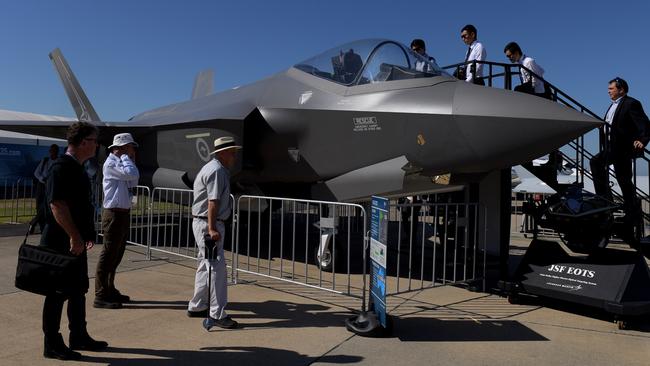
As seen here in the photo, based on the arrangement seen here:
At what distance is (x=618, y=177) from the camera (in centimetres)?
552

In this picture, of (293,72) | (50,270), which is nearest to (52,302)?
(50,270)

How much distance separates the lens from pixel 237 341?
375 centimetres

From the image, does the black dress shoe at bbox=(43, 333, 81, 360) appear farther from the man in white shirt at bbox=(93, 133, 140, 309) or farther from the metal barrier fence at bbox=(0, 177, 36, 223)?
the metal barrier fence at bbox=(0, 177, 36, 223)

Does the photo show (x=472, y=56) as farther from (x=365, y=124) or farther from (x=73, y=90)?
(x=73, y=90)

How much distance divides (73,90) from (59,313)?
490 inches

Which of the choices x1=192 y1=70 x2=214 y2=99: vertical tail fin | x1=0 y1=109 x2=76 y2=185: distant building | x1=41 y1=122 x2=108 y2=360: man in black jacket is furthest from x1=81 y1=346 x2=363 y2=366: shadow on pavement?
x1=0 y1=109 x2=76 y2=185: distant building

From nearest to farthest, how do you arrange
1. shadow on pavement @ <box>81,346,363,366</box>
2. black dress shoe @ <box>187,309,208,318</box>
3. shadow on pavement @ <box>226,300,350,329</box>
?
shadow on pavement @ <box>81,346,363,366</box>
shadow on pavement @ <box>226,300,350,329</box>
black dress shoe @ <box>187,309,208,318</box>

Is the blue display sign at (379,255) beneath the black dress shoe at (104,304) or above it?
above

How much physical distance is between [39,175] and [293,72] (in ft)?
17.6

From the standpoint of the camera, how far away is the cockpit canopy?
18.9 feet

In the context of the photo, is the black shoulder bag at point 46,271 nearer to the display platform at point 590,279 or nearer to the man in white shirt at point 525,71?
the display platform at point 590,279

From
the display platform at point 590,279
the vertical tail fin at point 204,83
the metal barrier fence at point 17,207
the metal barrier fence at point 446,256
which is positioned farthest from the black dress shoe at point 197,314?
the vertical tail fin at point 204,83

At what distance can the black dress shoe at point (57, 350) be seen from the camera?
10.8 feet

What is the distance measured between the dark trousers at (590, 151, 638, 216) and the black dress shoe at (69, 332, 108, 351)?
17.4 ft
